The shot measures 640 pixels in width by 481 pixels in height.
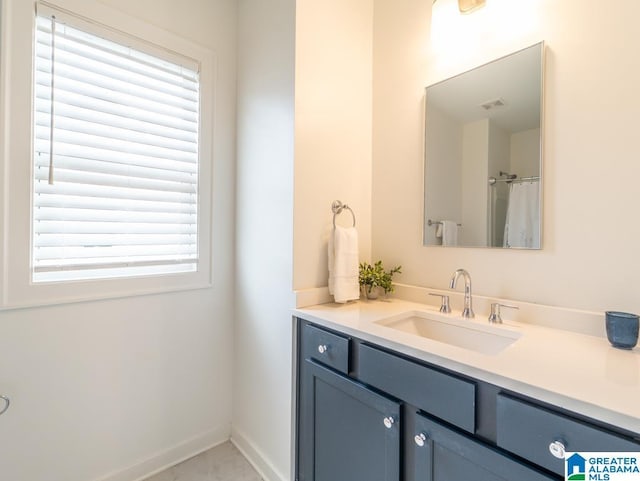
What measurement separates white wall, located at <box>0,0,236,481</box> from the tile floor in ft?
0.20

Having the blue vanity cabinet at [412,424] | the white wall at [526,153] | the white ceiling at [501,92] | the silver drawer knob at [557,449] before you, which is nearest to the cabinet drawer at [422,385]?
the blue vanity cabinet at [412,424]

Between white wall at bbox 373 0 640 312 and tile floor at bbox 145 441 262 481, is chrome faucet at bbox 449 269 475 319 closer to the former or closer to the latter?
white wall at bbox 373 0 640 312

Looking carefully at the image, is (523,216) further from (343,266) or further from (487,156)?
(343,266)

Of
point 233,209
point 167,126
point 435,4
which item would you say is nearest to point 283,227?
point 233,209

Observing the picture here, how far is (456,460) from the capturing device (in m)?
0.81

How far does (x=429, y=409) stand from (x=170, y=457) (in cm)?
153

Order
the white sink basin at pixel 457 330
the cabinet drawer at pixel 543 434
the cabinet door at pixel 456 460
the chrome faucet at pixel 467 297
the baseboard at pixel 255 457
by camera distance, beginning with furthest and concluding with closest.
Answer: the baseboard at pixel 255 457, the chrome faucet at pixel 467 297, the white sink basin at pixel 457 330, the cabinet door at pixel 456 460, the cabinet drawer at pixel 543 434

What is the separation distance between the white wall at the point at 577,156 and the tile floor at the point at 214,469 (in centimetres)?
143

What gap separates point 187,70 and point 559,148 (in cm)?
180

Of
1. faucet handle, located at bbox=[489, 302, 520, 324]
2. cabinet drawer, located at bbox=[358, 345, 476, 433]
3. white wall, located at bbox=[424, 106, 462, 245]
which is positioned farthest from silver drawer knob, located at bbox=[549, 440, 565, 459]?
white wall, located at bbox=[424, 106, 462, 245]

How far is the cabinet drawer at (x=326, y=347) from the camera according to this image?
1117 millimetres

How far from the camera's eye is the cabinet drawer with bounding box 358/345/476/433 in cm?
79

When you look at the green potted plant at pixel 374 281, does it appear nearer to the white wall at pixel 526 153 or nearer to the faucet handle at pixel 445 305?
the faucet handle at pixel 445 305

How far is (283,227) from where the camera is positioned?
145 cm
